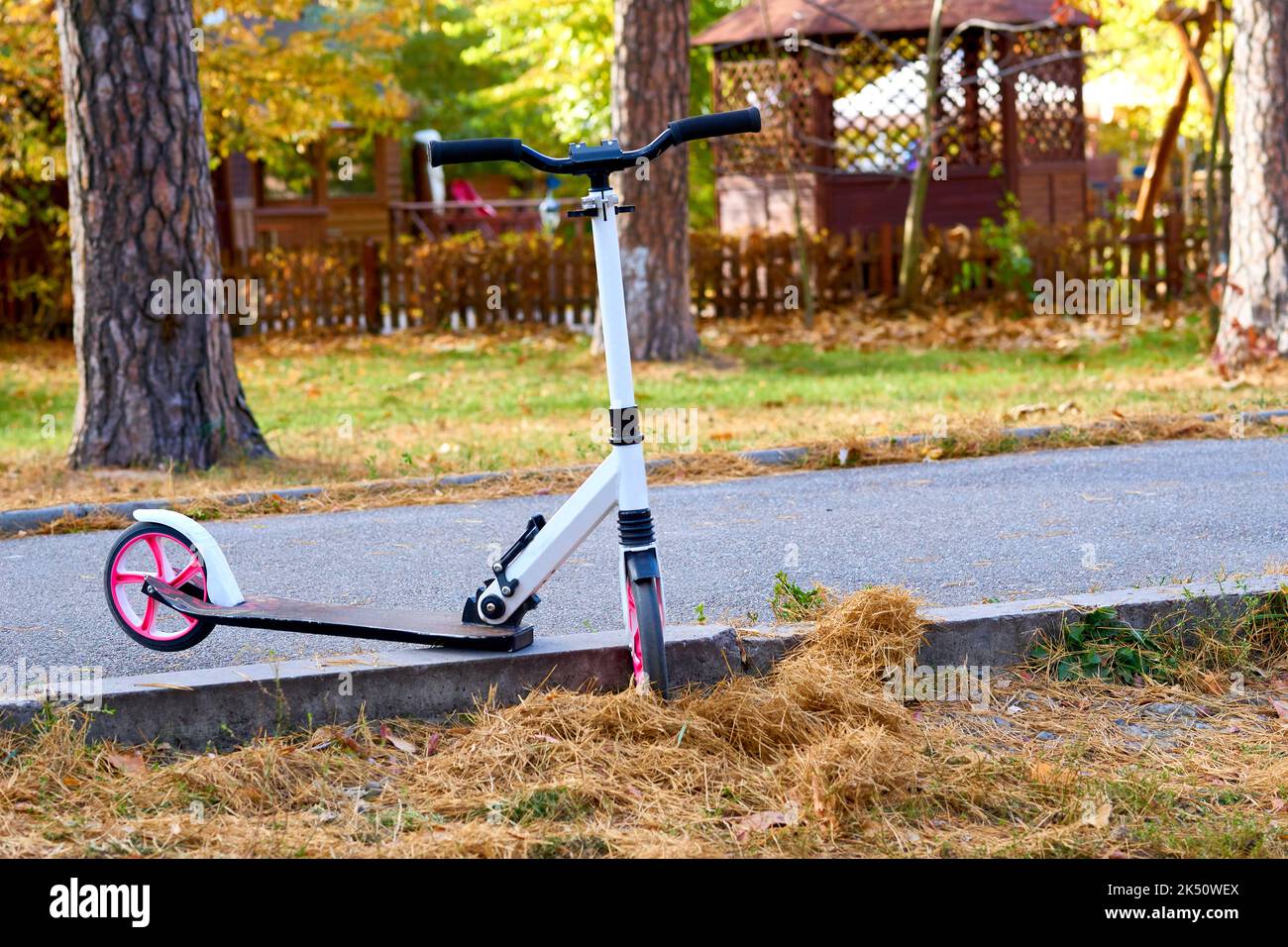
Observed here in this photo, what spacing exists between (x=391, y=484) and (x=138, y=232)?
6.07 ft

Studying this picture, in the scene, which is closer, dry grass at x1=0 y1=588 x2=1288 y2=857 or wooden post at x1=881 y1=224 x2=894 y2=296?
dry grass at x1=0 y1=588 x2=1288 y2=857

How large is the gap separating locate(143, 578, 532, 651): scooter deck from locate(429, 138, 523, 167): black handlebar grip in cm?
117

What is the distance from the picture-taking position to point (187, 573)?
4098 mm

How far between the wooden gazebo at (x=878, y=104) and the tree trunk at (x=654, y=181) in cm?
747

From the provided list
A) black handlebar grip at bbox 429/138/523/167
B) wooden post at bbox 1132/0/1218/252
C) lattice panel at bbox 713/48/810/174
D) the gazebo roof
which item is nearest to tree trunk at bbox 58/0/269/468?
black handlebar grip at bbox 429/138/523/167

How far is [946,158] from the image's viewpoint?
811 inches

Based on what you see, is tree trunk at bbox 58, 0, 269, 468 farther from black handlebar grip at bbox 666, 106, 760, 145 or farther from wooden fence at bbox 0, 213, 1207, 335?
wooden fence at bbox 0, 213, 1207, 335

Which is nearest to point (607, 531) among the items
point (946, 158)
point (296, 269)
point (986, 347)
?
point (986, 347)

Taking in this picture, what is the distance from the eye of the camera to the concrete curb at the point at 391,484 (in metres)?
6.49

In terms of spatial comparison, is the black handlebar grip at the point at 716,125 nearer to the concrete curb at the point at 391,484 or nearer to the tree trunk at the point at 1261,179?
the concrete curb at the point at 391,484

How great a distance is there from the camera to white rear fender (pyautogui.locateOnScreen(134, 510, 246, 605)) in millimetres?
4027

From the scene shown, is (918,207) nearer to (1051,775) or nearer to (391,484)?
(391,484)

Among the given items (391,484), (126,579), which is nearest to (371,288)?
(391,484)

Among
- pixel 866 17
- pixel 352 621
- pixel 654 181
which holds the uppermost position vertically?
pixel 866 17
